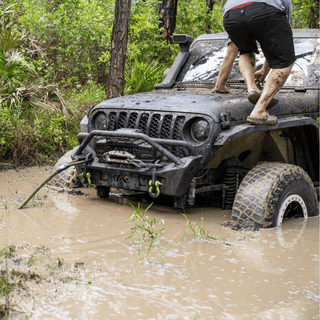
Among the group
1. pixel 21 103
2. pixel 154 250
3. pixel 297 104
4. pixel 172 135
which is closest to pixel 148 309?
pixel 154 250

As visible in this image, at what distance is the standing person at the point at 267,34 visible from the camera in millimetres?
4125

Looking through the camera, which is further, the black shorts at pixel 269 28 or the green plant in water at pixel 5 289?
the black shorts at pixel 269 28

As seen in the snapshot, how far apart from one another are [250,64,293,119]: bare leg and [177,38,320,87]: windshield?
2.66ft

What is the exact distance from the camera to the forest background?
21.6 feet

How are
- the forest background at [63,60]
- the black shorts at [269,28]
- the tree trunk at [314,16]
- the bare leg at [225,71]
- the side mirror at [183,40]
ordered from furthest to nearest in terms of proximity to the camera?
the tree trunk at [314,16] → the forest background at [63,60] → the side mirror at [183,40] → the bare leg at [225,71] → the black shorts at [269,28]

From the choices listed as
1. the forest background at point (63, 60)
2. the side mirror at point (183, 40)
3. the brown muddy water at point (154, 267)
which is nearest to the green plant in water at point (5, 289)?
the brown muddy water at point (154, 267)

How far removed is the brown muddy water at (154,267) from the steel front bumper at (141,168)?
307 mm

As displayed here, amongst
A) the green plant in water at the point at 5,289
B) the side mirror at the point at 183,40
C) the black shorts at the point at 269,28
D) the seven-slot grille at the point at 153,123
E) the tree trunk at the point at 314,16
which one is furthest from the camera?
the tree trunk at the point at 314,16

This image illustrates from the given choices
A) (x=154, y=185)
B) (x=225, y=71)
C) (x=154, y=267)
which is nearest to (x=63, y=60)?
(x=225, y=71)

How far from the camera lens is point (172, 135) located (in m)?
4.01

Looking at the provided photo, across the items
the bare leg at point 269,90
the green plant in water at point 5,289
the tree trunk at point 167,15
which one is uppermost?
the tree trunk at point 167,15

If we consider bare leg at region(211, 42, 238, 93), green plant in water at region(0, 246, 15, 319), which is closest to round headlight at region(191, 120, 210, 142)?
bare leg at region(211, 42, 238, 93)

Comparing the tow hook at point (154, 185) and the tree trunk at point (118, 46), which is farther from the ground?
the tree trunk at point (118, 46)

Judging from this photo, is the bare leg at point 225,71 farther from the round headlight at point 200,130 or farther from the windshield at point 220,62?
the round headlight at point 200,130
